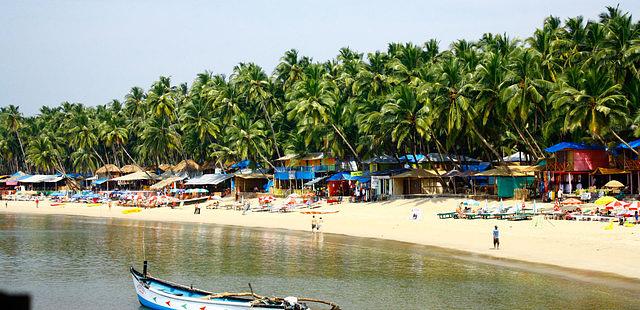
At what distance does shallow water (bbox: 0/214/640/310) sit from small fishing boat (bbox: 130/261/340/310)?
162 centimetres

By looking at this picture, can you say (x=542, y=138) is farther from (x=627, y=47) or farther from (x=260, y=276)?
(x=260, y=276)

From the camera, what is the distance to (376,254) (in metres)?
38.2

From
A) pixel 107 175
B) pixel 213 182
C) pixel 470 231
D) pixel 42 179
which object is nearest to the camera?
pixel 470 231

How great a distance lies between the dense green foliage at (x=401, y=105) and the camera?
53469 millimetres

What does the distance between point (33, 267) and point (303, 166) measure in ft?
159

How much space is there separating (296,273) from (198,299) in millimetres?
10227

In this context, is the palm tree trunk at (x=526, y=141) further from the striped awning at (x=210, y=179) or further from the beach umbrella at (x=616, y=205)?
the striped awning at (x=210, y=179)

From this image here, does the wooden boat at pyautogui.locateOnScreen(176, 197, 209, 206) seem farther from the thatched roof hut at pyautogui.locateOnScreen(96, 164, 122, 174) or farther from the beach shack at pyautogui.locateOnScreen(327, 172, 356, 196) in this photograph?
the thatched roof hut at pyautogui.locateOnScreen(96, 164, 122, 174)

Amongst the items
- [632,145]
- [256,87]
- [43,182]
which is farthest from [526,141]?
[43,182]

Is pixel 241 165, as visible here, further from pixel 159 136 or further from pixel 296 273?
pixel 296 273

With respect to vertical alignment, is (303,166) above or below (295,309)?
above

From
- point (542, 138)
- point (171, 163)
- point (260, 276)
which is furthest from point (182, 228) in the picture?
point (171, 163)

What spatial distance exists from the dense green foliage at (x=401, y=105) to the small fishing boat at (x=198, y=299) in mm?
35126

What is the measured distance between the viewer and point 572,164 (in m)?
51.9
